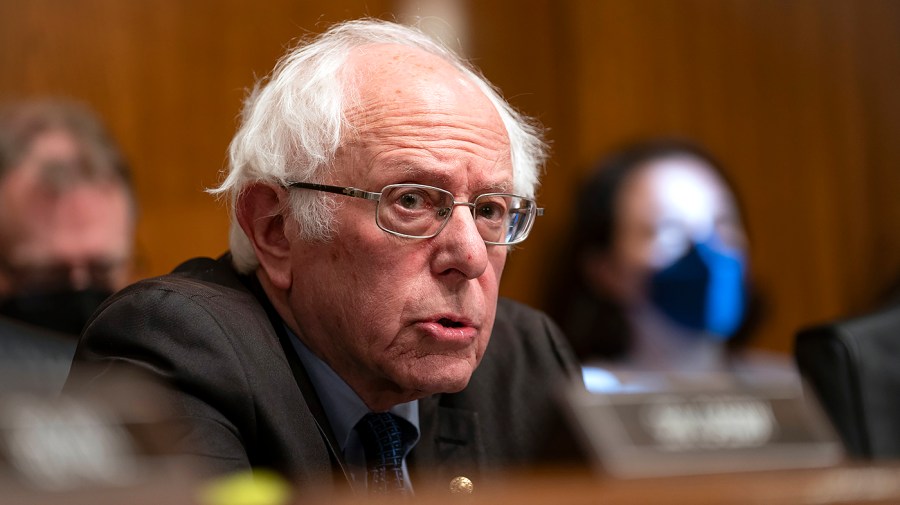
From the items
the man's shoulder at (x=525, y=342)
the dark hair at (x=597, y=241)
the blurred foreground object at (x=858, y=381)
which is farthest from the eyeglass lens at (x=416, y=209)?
the dark hair at (x=597, y=241)

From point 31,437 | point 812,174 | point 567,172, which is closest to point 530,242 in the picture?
point 567,172

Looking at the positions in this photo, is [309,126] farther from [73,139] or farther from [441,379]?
[73,139]

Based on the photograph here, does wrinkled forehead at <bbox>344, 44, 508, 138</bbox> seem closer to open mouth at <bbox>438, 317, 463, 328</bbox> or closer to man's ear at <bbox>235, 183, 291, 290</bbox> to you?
man's ear at <bbox>235, 183, 291, 290</bbox>

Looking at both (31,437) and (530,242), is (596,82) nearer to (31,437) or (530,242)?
(530,242)

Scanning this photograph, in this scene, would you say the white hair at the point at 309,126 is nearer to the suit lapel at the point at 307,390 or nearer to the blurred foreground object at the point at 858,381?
the suit lapel at the point at 307,390

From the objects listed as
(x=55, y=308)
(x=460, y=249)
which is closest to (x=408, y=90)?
(x=460, y=249)

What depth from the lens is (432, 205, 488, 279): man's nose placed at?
5.46ft

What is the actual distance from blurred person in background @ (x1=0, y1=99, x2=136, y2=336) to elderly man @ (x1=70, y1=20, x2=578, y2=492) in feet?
2.93

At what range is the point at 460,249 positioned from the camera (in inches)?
65.6

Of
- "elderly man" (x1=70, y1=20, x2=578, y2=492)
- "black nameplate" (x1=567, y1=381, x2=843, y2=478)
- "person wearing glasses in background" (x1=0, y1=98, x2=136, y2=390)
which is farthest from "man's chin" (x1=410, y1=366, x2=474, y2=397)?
"person wearing glasses in background" (x1=0, y1=98, x2=136, y2=390)

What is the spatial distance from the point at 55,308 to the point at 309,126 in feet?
3.69

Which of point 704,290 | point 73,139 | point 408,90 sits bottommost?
point 704,290

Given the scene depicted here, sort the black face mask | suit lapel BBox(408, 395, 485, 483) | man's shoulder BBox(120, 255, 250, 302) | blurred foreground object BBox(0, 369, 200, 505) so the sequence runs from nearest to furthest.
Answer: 1. blurred foreground object BBox(0, 369, 200, 505)
2. man's shoulder BBox(120, 255, 250, 302)
3. suit lapel BBox(408, 395, 485, 483)
4. the black face mask

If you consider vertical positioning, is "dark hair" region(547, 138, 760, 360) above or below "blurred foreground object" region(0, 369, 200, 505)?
below
